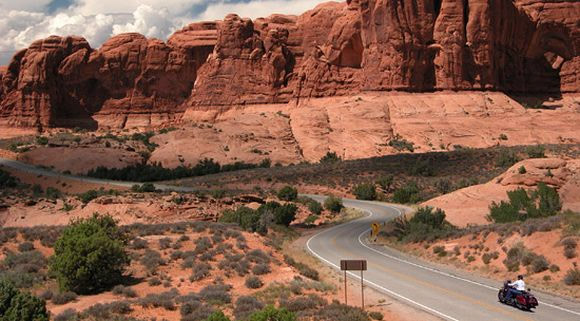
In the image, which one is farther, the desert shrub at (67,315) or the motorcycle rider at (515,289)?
the motorcycle rider at (515,289)

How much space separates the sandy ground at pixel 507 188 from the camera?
1300 inches

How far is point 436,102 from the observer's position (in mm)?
73438

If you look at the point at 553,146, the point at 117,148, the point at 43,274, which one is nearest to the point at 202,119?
the point at 117,148

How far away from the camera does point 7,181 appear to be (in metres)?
53.3

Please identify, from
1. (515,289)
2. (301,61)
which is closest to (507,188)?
(515,289)

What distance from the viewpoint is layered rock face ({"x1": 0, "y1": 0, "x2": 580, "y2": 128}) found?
76.4 meters

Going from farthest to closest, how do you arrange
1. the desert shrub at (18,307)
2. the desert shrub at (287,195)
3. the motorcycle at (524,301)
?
the desert shrub at (287,195), the motorcycle at (524,301), the desert shrub at (18,307)

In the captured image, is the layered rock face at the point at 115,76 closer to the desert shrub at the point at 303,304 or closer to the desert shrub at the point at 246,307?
the desert shrub at the point at 246,307

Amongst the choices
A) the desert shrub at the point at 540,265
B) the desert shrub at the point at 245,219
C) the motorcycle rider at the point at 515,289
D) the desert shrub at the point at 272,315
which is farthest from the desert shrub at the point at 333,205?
the desert shrub at the point at 272,315

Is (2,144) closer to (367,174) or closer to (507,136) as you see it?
(367,174)

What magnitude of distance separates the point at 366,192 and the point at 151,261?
33.6 meters

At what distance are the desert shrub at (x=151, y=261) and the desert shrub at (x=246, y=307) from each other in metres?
5.70

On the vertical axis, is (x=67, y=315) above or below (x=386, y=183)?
above

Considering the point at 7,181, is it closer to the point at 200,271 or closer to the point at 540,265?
the point at 200,271
